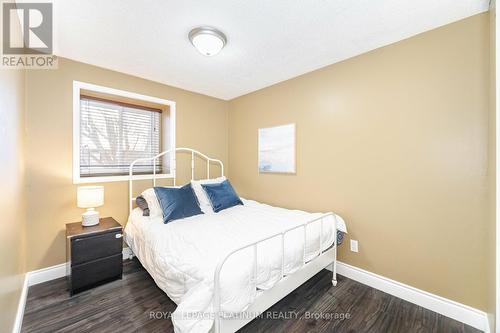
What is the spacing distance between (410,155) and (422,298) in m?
1.29

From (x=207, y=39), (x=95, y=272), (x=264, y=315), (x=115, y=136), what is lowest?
(x=264, y=315)

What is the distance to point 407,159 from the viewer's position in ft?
6.59

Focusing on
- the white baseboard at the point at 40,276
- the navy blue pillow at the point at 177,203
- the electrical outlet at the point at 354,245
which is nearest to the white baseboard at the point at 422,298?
the electrical outlet at the point at 354,245

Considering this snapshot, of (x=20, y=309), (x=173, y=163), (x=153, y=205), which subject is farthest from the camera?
(x=173, y=163)

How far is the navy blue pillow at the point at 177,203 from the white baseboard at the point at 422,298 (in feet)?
6.15

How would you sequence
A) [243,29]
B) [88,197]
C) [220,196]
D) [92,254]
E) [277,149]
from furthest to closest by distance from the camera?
1. [277,149]
2. [220,196]
3. [88,197]
4. [92,254]
5. [243,29]

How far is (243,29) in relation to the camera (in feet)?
6.22

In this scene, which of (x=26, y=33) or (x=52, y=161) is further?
(x=52, y=161)

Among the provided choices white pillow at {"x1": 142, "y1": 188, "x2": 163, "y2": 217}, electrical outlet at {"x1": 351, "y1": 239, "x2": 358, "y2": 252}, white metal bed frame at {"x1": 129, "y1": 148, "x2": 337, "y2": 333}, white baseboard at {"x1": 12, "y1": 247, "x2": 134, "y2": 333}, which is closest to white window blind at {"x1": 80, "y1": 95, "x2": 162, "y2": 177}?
white pillow at {"x1": 142, "y1": 188, "x2": 163, "y2": 217}

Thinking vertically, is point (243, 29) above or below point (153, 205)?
above

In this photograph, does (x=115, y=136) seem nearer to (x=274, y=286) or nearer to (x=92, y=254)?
(x=92, y=254)

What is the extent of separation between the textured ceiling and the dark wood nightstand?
1.87 meters

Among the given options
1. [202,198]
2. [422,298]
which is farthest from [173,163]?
[422,298]

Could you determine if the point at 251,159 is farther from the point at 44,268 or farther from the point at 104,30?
the point at 44,268
